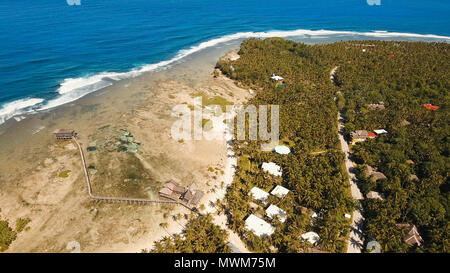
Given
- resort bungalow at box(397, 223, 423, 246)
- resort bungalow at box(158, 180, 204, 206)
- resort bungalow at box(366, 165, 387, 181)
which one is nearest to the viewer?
resort bungalow at box(397, 223, 423, 246)

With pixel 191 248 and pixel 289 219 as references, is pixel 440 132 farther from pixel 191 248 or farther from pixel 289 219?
pixel 191 248

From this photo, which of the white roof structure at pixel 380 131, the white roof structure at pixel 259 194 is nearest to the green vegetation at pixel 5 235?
the white roof structure at pixel 259 194

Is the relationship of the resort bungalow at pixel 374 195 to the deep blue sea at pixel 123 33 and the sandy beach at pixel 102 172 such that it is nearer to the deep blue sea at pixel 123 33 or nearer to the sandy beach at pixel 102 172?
the sandy beach at pixel 102 172

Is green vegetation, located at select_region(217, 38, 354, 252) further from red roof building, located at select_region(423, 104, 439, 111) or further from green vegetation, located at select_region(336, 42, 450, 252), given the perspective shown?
red roof building, located at select_region(423, 104, 439, 111)

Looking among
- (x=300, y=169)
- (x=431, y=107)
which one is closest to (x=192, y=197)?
(x=300, y=169)

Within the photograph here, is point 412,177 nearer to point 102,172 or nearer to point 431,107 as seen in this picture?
point 431,107

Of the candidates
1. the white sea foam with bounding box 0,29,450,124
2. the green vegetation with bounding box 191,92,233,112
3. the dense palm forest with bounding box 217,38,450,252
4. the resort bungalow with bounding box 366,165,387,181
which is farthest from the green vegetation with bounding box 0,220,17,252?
the resort bungalow with bounding box 366,165,387,181
